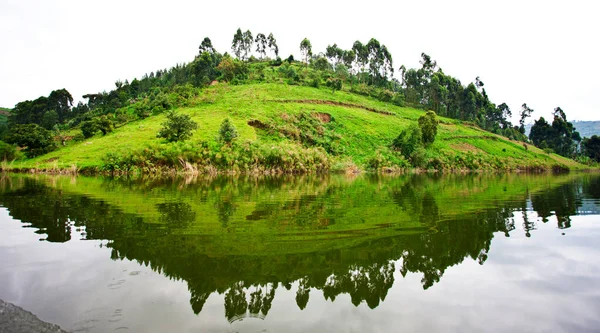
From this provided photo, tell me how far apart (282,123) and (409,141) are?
2541 centimetres

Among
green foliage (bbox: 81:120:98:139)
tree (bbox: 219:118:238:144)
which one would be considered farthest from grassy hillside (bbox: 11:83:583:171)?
green foliage (bbox: 81:120:98:139)

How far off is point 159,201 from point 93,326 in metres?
12.2

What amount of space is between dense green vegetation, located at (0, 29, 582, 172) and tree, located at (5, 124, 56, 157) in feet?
0.54

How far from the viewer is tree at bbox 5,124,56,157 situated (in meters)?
49.2

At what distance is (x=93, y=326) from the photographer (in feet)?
13.7

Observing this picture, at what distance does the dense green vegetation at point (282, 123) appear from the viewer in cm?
4603

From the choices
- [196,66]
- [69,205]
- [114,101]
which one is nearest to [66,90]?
[114,101]

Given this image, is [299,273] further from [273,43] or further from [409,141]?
[273,43]

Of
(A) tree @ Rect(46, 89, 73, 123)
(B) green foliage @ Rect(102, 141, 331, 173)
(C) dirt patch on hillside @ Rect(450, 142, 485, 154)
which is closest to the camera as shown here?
(B) green foliage @ Rect(102, 141, 331, 173)

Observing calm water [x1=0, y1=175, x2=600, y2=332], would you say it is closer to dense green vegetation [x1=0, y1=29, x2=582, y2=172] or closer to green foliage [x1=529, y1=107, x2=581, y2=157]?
dense green vegetation [x1=0, y1=29, x2=582, y2=172]

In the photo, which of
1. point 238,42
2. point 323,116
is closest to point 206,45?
point 238,42

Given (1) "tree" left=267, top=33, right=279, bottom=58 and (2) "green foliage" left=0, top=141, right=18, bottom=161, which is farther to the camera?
(1) "tree" left=267, top=33, right=279, bottom=58

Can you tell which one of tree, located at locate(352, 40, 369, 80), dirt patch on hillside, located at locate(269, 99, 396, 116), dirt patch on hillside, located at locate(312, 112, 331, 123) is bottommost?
dirt patch on hillside, located at locate(312, 112, 331, 123)

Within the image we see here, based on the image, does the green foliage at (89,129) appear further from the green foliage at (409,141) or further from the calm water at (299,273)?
the green foliage at (409,141)
